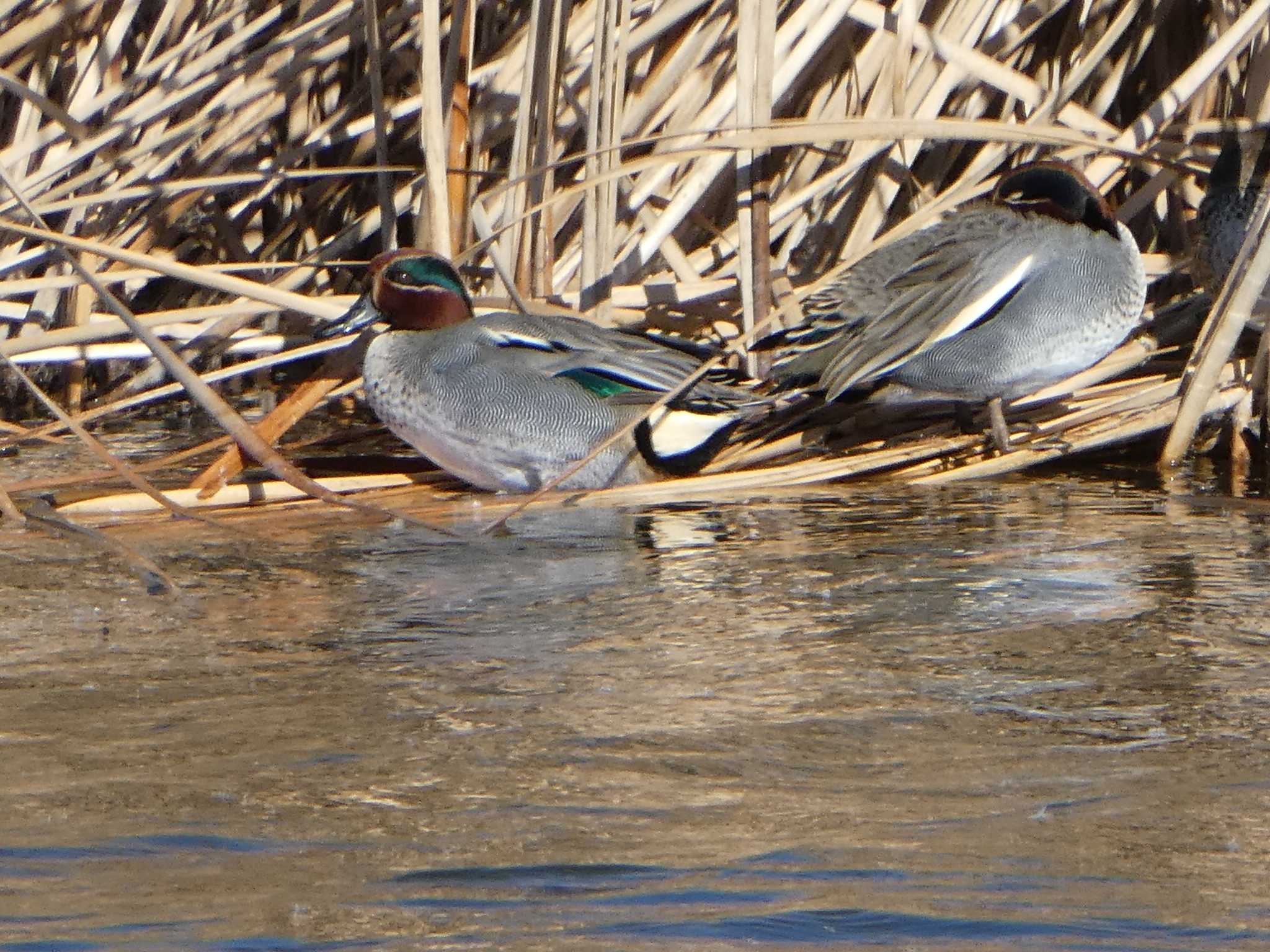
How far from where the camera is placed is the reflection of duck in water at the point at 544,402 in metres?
4.54

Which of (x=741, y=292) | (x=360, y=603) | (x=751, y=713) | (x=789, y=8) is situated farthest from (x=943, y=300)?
(x=751, y=713)

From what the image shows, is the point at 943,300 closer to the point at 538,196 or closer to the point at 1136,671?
the point at 538,196

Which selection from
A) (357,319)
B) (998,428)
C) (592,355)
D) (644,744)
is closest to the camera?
(644,744)

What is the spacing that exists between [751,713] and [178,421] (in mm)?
3413

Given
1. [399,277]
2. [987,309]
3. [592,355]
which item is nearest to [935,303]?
[987,309]

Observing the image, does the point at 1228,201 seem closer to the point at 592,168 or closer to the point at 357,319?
the point at 592,168

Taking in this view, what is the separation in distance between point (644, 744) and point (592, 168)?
2.58m

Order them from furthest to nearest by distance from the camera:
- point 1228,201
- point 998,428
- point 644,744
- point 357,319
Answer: point 1228,201
point 357,319
point 998,428
point 644,744

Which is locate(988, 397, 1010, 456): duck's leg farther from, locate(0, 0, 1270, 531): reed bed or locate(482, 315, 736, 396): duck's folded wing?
locate(482, 315, 736, 396): duck's folded wing

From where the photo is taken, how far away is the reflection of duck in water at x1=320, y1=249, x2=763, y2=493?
179 inches

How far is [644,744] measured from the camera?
96.8 inches

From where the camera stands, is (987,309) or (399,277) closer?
(987,309)

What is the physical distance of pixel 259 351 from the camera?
17.6 ft

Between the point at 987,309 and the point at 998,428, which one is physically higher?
the point at 987,309
